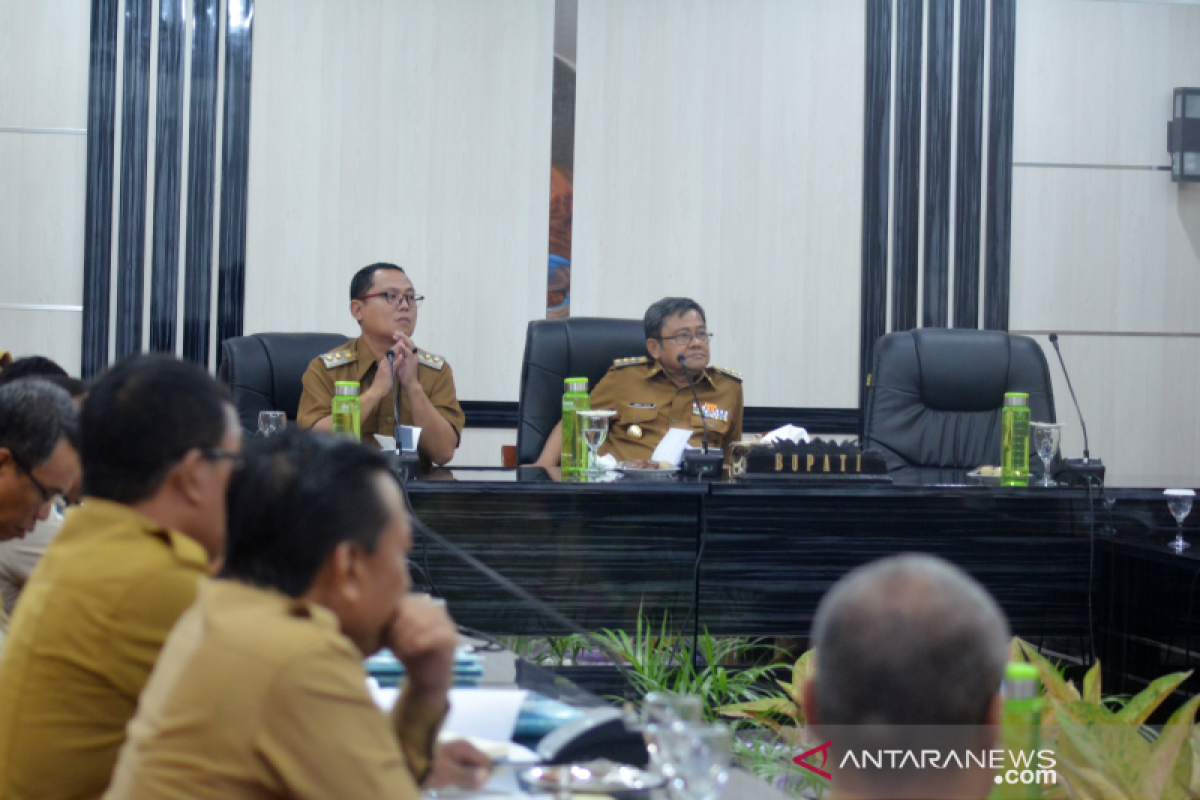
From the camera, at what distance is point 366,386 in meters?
3.52

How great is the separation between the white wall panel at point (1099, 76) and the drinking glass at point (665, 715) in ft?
14.0

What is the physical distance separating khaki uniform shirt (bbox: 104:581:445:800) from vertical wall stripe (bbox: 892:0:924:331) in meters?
4.10

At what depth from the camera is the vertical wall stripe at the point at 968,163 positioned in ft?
15.6

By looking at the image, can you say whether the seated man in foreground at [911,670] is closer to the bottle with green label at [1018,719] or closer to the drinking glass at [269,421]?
the bottle with green label at [1018,719]

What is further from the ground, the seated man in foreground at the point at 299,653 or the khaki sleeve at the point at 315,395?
the khaki sleeve at the point at 315,395

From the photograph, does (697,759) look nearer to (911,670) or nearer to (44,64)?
(911,670)

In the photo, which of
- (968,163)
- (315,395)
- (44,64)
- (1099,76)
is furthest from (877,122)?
(44,64)

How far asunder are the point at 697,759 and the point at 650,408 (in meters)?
2.71

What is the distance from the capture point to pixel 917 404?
12.1ft

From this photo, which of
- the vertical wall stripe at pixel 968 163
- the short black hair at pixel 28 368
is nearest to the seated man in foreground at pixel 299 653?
the short black hair at pixel 28 368

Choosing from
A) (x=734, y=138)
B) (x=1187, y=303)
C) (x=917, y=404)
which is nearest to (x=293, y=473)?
(x=917, y=404)

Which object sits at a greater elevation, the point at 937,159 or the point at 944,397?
the point at 937,159

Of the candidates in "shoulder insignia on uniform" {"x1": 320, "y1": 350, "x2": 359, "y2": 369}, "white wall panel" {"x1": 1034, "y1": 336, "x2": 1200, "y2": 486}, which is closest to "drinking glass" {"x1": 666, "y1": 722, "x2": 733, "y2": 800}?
"shoulder insignia on uniform" {"x1": 320, "y1": 350, "x2": 359, "y2": 369}

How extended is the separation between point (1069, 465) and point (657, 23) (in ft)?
8.25
